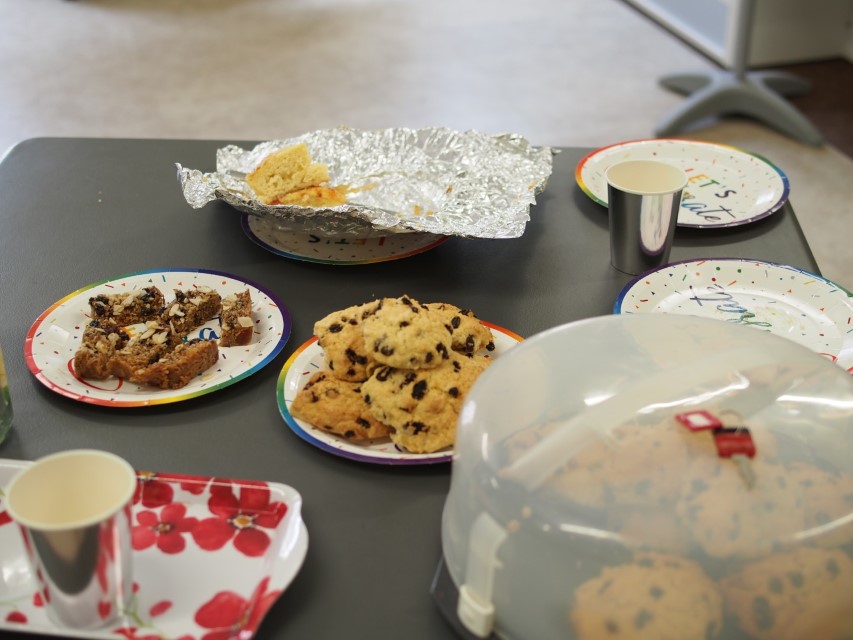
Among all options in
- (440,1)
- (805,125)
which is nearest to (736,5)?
(805,125)

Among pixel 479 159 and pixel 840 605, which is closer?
pixel 840 605

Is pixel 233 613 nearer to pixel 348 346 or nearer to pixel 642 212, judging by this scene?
pixel 348 346

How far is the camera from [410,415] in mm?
830

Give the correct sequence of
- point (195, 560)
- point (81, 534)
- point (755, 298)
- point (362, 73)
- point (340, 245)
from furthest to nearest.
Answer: point (362, 73), point (340, 245), point (755, 298), point (195, 560), point (81, 534)

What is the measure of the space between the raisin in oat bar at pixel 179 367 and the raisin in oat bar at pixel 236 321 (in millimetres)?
32

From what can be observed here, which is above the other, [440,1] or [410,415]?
[410,415]

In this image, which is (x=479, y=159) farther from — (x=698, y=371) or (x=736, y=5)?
(x=736, y=5)

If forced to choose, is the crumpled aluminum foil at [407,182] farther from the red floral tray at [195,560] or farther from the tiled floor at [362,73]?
the tiled floor at [362,73]

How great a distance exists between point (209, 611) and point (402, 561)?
0.15 m

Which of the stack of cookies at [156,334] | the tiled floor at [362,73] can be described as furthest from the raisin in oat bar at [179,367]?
the tiled floor at [362,73]

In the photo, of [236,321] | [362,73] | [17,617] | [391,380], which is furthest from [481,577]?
[362,73]

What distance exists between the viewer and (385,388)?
2.76ft

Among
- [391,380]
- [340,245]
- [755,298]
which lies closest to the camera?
[391,380]

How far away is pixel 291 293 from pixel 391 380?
0.32 m
